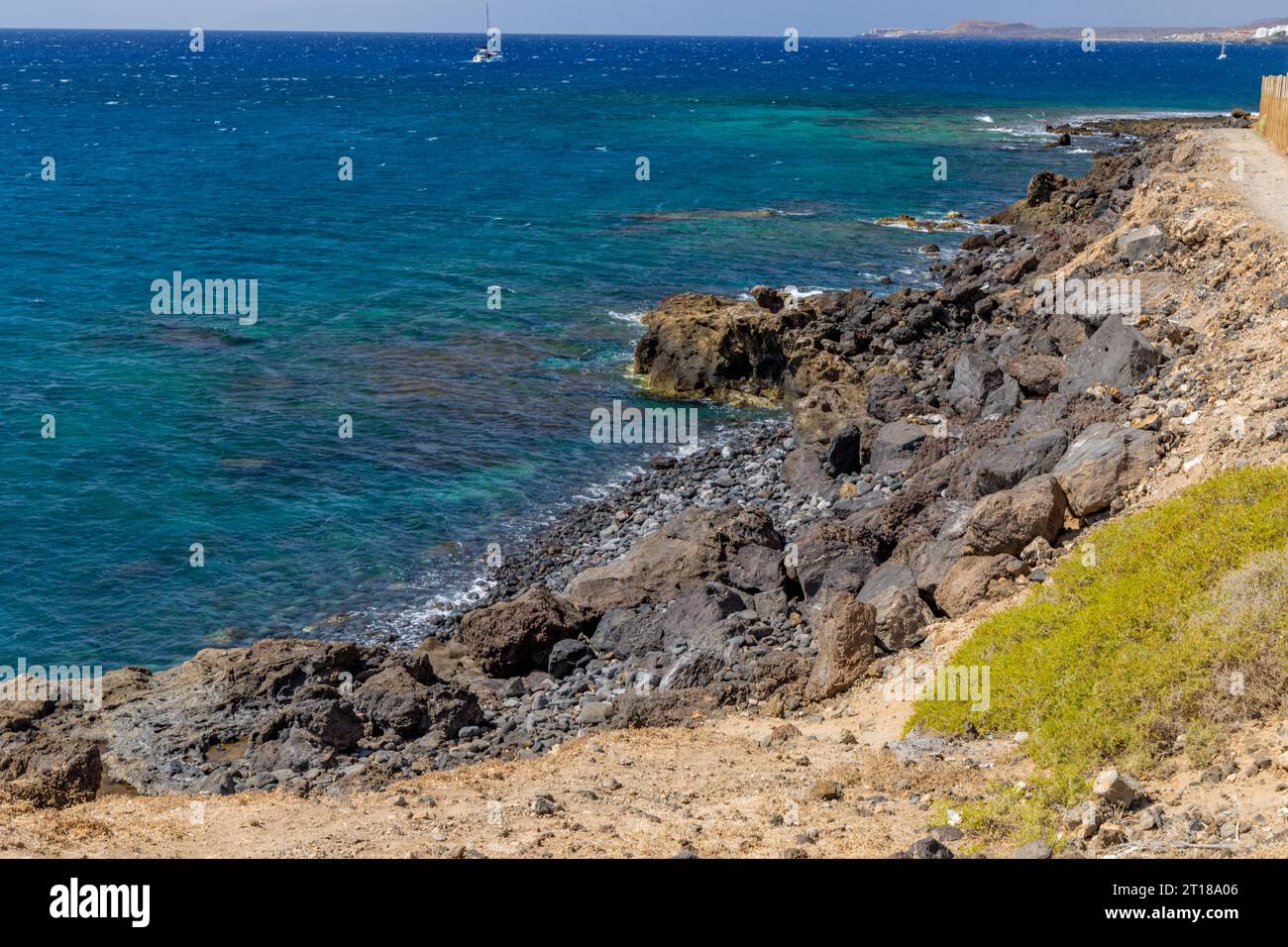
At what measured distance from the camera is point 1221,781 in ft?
35.1

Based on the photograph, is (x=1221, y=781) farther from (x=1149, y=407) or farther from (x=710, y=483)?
(x=710, y=483)

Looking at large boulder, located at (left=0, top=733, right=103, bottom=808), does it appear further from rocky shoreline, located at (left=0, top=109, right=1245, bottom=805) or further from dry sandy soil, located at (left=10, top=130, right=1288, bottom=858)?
dry sandy soil, located at (left=10, top=130, right=1288, bottom=858)

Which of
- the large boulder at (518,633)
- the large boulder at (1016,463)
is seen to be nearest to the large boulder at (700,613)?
the large boulder at (518,633)

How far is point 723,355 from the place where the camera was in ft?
115

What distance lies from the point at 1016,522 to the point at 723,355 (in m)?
18.8

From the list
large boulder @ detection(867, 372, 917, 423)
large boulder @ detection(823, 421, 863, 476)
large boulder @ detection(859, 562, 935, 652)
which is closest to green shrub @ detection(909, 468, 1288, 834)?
large boulder @ detection(859, 562, 935, 652)

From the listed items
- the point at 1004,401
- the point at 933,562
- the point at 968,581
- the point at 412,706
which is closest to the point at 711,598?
the point at 933,562

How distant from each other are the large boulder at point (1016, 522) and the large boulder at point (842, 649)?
199 centimetres

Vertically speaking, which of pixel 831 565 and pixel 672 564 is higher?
pixel 831 565

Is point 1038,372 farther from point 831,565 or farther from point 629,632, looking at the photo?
point 629,632

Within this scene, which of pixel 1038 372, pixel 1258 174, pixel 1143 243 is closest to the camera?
pixel 1038 372

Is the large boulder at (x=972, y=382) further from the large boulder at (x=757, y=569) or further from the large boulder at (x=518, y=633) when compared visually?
the large boulder at (x=518, y=633)

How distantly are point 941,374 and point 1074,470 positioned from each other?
12.8 meters

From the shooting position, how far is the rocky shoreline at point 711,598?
53.5 feet
